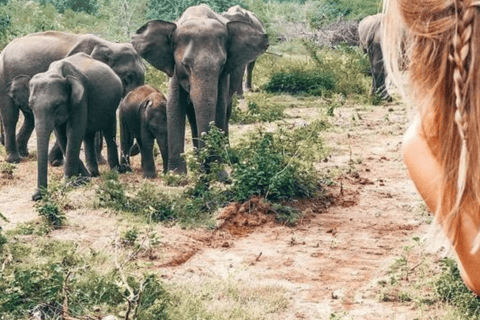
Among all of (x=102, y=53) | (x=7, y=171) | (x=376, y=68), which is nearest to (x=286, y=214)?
(x=7, y=171)

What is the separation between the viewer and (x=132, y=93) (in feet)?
26.0

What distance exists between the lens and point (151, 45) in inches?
293

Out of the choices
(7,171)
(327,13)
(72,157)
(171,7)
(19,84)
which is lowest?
(171,7)

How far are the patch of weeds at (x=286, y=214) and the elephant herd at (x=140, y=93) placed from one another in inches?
48.9

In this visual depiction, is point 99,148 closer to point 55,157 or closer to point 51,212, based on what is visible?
point 55,157

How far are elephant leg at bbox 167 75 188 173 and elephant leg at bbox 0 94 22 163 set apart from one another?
2030mm

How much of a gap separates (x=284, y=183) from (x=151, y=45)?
2199mm

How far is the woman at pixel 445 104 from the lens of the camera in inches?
35.2

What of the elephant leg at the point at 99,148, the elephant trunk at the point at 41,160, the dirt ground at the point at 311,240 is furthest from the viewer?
the elephant leg at the point at 99,148

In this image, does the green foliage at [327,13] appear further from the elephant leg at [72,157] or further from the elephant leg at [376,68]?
the elephant leg at [72,157]

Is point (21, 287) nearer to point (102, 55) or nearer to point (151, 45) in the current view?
point (151, 45)

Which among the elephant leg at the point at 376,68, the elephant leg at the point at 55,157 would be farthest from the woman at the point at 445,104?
the elephant leg at the point at 376,68

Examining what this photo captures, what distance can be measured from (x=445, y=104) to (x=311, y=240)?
4444mm

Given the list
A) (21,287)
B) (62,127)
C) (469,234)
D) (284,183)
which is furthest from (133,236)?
(469,234)
